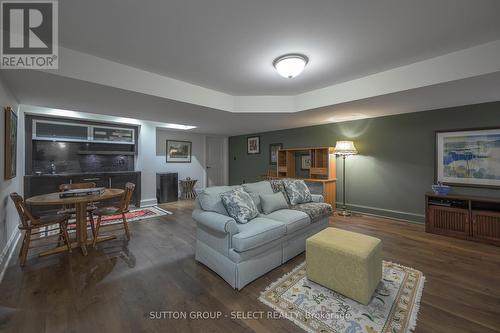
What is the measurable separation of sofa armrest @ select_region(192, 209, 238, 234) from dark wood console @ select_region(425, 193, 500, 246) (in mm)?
3569

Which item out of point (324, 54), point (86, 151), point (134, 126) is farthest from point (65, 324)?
point (134, 126)

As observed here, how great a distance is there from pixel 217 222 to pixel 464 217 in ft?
12.7

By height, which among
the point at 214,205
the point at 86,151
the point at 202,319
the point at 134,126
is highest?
the point at 134,126

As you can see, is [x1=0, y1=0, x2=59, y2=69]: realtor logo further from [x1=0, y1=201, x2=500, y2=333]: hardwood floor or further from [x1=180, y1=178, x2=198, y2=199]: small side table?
[x1=180, y1=178, x2=198, y2=199]: small side table

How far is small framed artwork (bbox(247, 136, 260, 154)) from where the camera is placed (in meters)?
7.01

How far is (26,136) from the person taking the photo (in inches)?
170

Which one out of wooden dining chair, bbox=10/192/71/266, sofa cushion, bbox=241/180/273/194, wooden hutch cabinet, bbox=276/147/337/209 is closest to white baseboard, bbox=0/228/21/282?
wooden dining chair, bbox=10/192/71/266

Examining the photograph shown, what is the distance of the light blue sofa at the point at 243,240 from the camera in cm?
204

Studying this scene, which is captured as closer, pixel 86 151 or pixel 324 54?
pixel 324 54

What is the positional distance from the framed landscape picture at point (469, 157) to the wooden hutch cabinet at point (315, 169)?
1.90 metres

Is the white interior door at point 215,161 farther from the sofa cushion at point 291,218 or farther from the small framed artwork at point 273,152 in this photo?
the sofa cushion at point 291,218

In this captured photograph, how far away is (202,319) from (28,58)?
3.09 metres

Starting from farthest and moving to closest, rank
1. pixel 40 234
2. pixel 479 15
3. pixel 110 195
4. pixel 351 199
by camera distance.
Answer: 1. pixel 351 199
2. pixel 40 234
3. pixel 110 195
4. pixel 479 15

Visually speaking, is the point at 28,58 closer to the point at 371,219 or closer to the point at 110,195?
the point at 110,195
